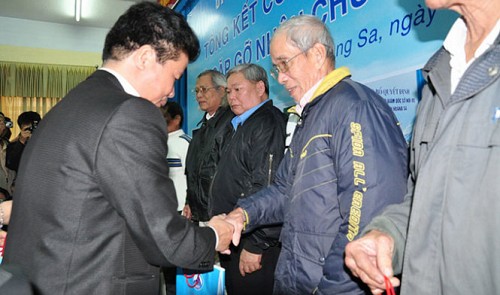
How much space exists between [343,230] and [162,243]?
2.02ft

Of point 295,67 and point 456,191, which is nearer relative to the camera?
point 456,191

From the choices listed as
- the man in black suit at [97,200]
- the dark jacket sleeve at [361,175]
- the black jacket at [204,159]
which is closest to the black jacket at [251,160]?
the black jacket at [204,159]

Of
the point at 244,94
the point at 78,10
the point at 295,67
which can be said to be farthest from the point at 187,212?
the point at 78,10

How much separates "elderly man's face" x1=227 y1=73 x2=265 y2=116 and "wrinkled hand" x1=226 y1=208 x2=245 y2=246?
1.10m

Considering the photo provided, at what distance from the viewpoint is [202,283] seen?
6.08ft

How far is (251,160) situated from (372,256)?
1537 mm

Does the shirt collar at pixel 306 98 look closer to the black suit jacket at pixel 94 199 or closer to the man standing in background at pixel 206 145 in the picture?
the black suit jacket at pixel 94 199

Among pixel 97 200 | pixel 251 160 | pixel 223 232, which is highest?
pixel 251 160

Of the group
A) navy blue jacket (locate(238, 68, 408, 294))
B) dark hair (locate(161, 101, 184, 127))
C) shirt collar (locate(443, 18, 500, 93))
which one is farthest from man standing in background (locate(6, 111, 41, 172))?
shirt collar (locate(443, 18, 500, 93))

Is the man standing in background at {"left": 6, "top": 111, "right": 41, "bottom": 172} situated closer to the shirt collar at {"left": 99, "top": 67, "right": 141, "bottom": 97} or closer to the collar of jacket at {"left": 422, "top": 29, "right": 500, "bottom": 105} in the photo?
the shirt collar at {"left": 99, "top": 67, "right": 141, "bottom": 97}

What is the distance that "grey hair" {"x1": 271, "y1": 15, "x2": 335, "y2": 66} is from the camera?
1.81 meters

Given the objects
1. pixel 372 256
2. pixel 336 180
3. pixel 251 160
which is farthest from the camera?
pixel 251 160

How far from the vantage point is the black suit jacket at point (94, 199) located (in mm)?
1154

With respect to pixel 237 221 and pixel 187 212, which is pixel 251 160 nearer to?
pixel 237 221
